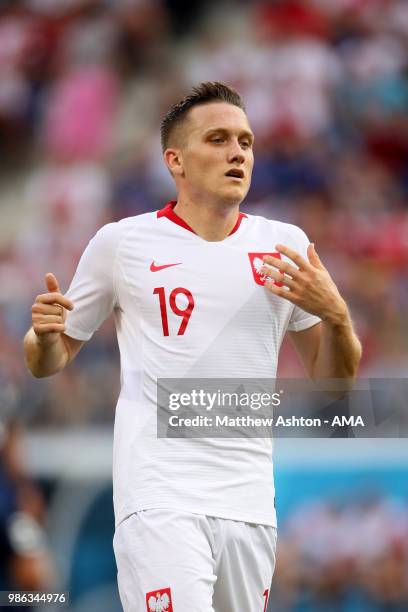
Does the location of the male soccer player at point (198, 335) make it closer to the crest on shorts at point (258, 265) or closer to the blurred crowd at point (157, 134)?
the crest on shorts at point (258, 265)

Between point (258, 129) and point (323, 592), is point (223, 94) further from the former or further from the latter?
point (258, 129)

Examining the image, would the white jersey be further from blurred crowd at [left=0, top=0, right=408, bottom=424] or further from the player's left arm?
blurred crowd at [left=0, top=0, right=408, bottom=424]

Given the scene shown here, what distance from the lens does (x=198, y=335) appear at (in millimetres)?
3662

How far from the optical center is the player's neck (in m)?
3.88

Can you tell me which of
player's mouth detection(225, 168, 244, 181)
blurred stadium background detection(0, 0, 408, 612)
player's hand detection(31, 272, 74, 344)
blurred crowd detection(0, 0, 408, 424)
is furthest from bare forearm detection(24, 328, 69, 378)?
blurred crowd detection(0, 0, 408, 424)

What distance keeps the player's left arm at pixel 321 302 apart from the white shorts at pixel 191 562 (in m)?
0.62

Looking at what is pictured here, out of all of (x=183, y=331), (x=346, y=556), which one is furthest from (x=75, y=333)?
(x=346, y=556)

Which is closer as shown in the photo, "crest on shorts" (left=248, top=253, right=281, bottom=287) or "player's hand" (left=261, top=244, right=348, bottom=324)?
"player's hand" (left=261, top=244, right=348, bottom=324)

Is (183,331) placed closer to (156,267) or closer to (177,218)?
(156,267)

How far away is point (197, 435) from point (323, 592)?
3.73m

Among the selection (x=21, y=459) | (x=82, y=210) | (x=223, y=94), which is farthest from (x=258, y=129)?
(x=223, y=94)

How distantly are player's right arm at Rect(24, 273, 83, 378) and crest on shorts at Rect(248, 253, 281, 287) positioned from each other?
0.66m

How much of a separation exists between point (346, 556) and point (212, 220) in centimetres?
382

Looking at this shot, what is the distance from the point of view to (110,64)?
1070 centimetres
